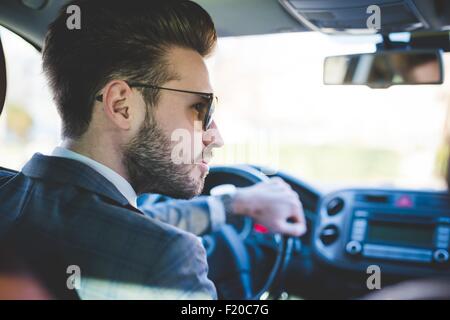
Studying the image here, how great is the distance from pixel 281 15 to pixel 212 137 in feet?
2.04

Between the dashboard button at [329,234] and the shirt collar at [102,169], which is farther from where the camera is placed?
the dashboard button at [329,234]

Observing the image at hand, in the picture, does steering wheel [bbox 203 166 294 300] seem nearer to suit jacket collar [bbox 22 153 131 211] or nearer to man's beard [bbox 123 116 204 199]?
man's beard [bbox 123 116 204 199]

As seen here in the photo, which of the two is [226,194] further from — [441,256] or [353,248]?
[441,256]

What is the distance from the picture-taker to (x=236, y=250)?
7.80ft

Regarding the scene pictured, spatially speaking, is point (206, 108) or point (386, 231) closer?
point (206, 108)

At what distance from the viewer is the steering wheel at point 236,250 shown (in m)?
2.24

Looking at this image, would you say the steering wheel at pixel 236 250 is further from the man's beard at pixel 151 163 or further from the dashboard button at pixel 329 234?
the man's beard at pixel 151 163

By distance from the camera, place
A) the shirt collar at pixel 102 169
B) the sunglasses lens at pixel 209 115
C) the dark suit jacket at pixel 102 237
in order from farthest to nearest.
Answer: the sunglasses lens at pixel 209 115 → the shirt collar at pixel 102 169 → the dark suit jacket at pixel 102 237

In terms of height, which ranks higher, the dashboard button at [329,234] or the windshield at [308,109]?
the windshield at [308,109]

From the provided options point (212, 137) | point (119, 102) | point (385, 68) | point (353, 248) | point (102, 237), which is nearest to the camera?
point (102, 237)

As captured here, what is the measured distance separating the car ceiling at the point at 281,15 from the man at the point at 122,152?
0.26 metres

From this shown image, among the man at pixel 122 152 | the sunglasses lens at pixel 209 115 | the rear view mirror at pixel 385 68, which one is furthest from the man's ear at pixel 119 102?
the rear view mirror at pixel 385 68

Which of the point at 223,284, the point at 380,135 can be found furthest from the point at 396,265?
the point at 223,284

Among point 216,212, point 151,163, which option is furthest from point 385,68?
point 151,163
